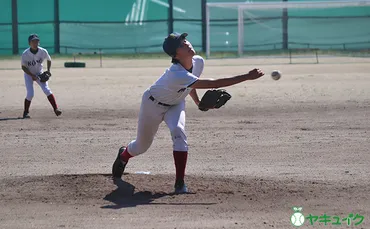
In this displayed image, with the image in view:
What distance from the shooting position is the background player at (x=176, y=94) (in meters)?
7.57

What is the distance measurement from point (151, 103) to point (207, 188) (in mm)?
1155

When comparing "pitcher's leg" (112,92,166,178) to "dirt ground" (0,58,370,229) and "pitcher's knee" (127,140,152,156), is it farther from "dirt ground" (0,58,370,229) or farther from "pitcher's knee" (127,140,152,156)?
"dirt ground" (0,58,370,229)

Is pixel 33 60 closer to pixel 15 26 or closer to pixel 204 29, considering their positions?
pixel 204 29

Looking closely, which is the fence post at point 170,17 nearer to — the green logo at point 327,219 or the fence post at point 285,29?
the fence post at point 285,29

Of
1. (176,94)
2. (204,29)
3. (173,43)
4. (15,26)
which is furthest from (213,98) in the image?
(15,26)

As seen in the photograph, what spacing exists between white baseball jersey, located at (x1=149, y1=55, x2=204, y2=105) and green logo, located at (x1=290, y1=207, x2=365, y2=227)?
1.76m

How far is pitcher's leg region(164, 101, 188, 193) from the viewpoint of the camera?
7.83m

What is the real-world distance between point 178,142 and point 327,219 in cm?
187

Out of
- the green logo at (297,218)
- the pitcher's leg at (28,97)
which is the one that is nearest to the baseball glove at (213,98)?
the green logo at (297,218)

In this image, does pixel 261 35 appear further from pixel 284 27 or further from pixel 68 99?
pixel 68 99

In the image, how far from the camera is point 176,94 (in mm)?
7805

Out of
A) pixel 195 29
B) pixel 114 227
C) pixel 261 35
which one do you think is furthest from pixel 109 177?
pixel 195 29

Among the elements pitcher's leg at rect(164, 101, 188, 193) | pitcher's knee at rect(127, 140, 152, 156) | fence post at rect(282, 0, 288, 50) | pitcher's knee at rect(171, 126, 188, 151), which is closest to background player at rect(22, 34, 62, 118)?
pitcher's knee at rect(127, 140, 152, 156)

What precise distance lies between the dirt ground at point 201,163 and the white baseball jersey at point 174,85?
3.45ft
